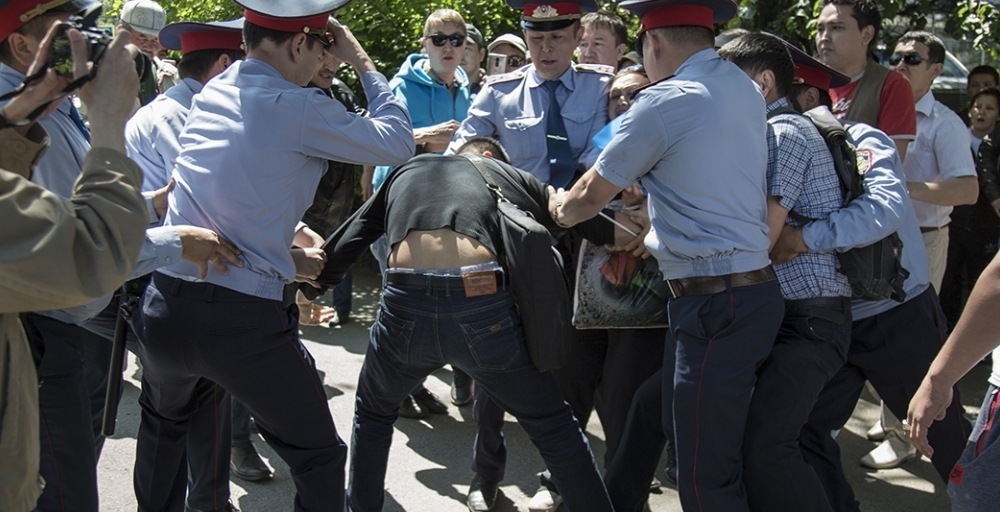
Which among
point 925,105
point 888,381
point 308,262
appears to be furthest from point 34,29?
point 925,105

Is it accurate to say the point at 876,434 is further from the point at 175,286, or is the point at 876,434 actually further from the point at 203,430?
the point at 175,286

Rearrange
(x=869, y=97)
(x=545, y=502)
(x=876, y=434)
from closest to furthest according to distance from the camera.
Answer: (x=545, y=502)
(x=869, y=97)
(x=876, y=434)

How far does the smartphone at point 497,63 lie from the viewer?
6559 millimetres

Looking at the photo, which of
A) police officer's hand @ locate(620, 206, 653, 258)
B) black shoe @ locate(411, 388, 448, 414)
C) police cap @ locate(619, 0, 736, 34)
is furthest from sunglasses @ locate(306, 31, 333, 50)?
black shoe @ locate(411, 388, 448, 414)

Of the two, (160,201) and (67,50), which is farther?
(160,201)

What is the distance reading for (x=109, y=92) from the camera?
2301 mm

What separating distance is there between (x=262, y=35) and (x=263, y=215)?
623mm

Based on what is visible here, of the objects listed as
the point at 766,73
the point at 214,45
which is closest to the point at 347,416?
the point at 214,45

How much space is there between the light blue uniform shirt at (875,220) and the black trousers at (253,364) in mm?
1867

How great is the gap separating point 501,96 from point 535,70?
22cm

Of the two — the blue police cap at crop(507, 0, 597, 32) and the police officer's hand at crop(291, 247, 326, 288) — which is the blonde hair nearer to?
the blue police cap at crop(507, 0, 597, 32)

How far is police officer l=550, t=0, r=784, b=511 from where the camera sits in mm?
3400

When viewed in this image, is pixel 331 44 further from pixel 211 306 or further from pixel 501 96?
pixel 501 96

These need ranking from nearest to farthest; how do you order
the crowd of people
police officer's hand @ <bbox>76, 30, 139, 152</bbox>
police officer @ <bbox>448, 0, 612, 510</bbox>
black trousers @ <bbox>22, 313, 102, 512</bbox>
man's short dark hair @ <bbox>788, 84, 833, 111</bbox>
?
police officer's hand @ <bbox>76, 30, 139, 152</bbox>
black trousers @ <bbox>22, 313, 102, 512</bbox>
the crowd of people
man's short dark hair @ <bbox>788, 84, 833, 111</bbox>
police officer @ <bbox>448, 0, 612, 510</bbox>
